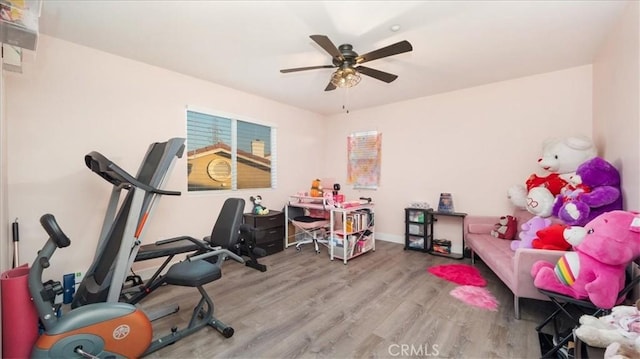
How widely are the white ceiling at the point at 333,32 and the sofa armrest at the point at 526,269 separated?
6.35 feet

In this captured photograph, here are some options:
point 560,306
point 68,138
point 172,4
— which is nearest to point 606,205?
point 560,306

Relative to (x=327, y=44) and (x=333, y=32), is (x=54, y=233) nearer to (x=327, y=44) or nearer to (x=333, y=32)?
(x=327, y=44)

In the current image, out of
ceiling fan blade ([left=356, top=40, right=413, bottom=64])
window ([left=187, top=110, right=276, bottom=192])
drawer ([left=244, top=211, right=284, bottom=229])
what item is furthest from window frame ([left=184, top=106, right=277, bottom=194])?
ceiling fan blade ([left=356, top=40, right=413, bottom=64])

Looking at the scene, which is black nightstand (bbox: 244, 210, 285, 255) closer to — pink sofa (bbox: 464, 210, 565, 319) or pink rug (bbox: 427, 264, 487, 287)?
pink rug (bbox: 427, 264, 487, 287)

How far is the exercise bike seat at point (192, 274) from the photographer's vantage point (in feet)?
5.87

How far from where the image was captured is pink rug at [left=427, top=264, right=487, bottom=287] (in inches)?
113

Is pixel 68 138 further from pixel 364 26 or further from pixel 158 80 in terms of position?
pixel 364 26

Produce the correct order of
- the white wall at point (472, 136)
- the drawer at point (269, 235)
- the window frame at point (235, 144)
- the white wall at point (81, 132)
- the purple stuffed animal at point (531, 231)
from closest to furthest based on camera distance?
1. the white wall at point (81, 132)
2. the purple stuffed animal at point (531, 231)
3. the white wall at point (472, 136)
4. the window frame at point (235, 144)
5. the drawer at point (269, 235)

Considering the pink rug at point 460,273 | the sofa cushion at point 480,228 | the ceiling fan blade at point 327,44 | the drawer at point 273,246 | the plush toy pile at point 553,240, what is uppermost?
the ceiling fan blade at point 327,44

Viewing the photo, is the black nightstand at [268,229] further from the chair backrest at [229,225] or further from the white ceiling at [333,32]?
the white ceiling at [333,32]

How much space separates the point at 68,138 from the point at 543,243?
14.7 feet

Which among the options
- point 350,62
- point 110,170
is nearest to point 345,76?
point 350,62

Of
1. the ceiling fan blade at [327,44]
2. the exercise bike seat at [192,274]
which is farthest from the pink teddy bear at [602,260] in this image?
the exercise bike seat at [192,274]

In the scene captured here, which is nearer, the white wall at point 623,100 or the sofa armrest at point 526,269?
the white wall at point 623,100
